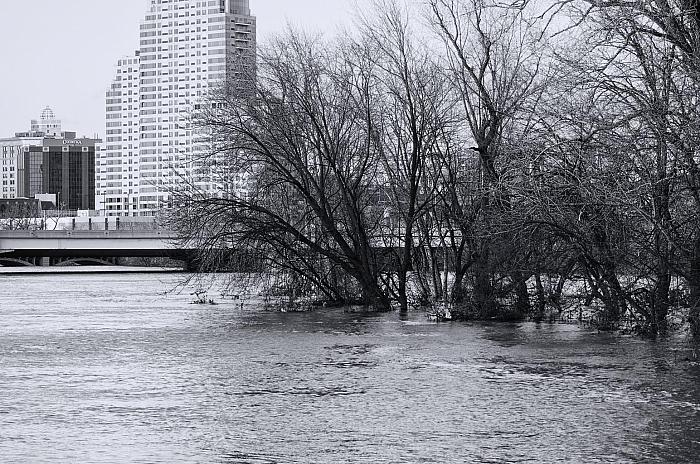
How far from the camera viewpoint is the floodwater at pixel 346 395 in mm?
15086

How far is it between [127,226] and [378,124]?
6650 cm

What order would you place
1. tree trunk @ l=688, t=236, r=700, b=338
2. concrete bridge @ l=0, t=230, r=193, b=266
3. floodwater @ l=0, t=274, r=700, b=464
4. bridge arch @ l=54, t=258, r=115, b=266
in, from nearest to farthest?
floodwater @ l=0, t=274, r=700, b=464 < tree trunk @ l=688, t=236, r=700, b=338 < concrete bridge @ l=0, t=230, r=193, b=266 < bridge arch @ l=54, t=258, r=115, b=266

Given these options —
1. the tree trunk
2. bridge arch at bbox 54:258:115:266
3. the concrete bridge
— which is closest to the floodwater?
the tree trunk

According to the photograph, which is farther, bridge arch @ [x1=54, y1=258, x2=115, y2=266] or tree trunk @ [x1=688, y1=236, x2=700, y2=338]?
bridge arch @ [x1=54, y1=258, x2=115, y2=266]

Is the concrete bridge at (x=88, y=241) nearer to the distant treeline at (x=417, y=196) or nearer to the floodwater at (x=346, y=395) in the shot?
the distant treeline at (x=417, y=196)

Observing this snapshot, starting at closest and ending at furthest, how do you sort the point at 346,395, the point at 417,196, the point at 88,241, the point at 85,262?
the point at 346,395 < the point at 417,196 < the point at 88,241 < the point at 85,262

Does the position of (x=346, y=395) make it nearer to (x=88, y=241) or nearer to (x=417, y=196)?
(x=417, y=196)

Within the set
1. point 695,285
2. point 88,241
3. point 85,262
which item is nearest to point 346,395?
point 695,285

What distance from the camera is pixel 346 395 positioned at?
2011 cm

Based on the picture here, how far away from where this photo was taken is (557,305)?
3550 centimetres

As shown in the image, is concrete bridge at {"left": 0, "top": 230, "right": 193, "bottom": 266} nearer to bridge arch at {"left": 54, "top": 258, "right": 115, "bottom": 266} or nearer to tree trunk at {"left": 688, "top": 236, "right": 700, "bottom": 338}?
bridge arch at {"left": 54, "top": 258, "right": 115, "bottom": 266}

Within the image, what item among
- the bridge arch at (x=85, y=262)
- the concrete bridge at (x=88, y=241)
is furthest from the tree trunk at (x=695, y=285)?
the bridge arch at (x=85, y=262)

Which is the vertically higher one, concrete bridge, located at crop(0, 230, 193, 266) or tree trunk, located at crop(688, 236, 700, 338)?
concrete bridge, located at crop(0, 230, 193, 266)

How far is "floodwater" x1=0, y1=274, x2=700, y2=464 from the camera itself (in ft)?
49.5
